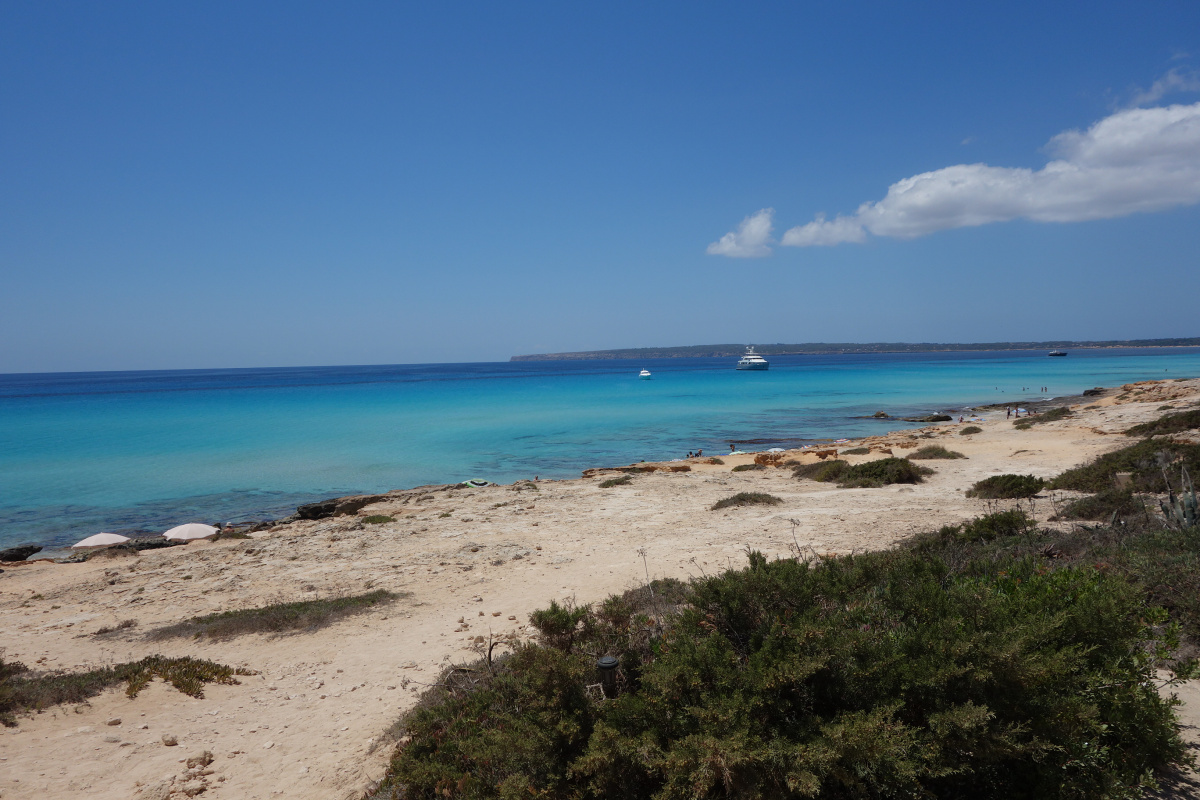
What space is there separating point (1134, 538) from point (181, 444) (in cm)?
4512

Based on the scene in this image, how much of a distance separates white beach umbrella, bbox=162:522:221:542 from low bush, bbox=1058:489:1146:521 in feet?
65.9

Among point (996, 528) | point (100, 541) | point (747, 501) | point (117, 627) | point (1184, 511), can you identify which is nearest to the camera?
point (1184, 511)

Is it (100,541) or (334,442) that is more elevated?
(334,442)

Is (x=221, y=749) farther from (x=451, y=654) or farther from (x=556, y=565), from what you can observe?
(x=556, y=565)

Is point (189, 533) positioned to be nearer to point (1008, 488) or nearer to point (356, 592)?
point (356, 592)

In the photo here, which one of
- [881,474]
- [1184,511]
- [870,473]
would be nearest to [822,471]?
[870,473]

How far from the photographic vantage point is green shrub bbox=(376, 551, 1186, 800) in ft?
10.4

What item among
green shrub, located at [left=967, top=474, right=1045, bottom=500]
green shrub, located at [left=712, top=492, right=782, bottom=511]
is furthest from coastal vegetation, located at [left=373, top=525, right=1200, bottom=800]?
green shrub, located at [left=712, top=492, right=782, bottom=511]

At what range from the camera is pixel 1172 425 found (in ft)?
68.2

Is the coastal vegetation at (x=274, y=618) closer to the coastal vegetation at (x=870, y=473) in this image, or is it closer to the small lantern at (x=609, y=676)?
the small lantern at (x=609, y=676)

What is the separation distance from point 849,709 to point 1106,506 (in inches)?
354

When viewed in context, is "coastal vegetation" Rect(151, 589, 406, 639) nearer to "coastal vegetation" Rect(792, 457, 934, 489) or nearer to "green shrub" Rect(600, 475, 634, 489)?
"green shrub" Rect(600, 475, 634, 489)

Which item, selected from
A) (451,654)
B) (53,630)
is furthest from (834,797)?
(53,630)

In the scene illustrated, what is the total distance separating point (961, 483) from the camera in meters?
16.8
